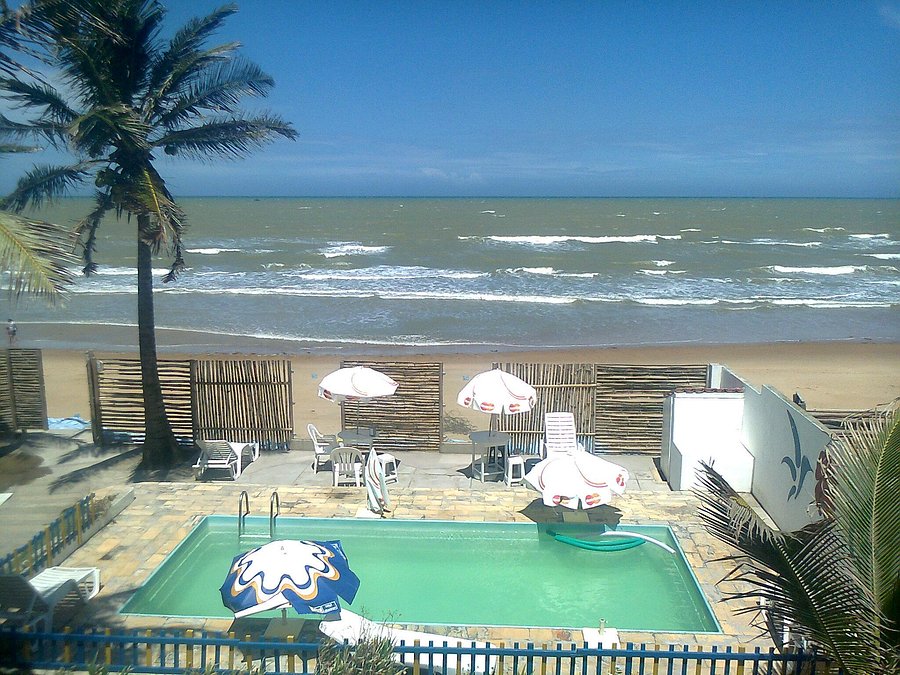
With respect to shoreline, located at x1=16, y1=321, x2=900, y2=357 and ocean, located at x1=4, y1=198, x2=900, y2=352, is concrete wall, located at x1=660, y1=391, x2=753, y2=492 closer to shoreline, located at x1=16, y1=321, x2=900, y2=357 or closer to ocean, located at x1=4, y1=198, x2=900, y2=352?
shoreline, located at x1=16, y1=321, x2=900, y2=357

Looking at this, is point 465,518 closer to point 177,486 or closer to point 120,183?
point 177,486

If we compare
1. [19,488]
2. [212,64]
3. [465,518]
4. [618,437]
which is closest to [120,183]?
[212,64]

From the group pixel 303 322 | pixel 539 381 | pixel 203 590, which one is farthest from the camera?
pixel 303 322

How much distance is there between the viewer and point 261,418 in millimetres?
14211

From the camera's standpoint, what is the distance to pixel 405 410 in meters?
14.2

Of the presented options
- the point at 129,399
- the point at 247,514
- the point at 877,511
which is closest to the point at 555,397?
the point at 247,514

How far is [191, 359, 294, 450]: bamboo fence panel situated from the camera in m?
14.0

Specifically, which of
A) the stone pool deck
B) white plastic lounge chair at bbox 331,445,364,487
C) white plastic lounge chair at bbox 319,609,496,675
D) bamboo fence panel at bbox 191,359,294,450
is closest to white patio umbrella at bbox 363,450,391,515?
the stone pool deck

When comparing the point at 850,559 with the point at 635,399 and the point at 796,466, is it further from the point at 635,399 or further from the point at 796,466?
the point at 635,399

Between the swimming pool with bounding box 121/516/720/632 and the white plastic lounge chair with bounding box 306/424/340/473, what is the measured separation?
8.15 ft

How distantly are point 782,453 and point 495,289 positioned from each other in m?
26.8

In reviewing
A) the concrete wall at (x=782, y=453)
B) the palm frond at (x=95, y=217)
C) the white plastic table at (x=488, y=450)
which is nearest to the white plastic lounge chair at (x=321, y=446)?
the white plastic table at (x=488, y=450)

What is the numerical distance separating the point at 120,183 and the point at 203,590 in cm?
651

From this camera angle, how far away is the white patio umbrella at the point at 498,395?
39.4ft
